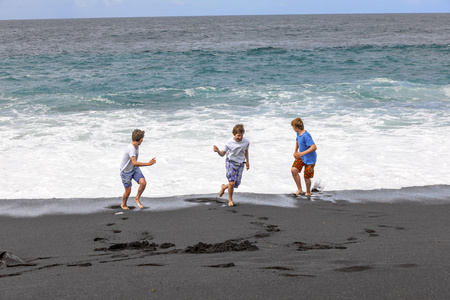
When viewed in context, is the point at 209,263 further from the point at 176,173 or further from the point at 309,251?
the point at 176,173

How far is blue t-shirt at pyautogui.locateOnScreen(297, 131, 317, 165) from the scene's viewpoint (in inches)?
299

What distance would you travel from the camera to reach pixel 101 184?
8.60 meters

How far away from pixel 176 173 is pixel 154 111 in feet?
26.0

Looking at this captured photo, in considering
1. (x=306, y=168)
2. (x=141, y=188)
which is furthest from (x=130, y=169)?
(x=306, y=168)

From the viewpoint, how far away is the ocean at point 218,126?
8.58 meters

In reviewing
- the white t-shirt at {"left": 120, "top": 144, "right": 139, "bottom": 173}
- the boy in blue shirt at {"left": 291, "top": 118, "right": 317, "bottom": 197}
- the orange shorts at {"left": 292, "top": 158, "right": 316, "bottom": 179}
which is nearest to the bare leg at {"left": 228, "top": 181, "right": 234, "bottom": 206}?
the boy in blue shirt at {"left": 291, "top": 118, "right": 317, "bottom": 197}

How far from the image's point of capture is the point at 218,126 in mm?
13898

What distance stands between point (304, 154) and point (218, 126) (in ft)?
21.6

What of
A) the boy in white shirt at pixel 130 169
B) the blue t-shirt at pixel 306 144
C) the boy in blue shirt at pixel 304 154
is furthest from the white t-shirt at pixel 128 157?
the blue t-shirt at pixel 306 144

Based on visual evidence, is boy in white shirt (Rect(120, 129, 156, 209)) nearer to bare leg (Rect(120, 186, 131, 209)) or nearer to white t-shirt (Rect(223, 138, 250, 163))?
bare leg (Rect(120, 186, 131, 209))

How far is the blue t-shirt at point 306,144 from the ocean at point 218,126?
69 centimetres

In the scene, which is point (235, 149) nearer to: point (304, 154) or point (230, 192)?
point (230, 192)

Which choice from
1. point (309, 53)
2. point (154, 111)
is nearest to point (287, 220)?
point (154, 111)

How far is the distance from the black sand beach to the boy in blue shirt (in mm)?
614
